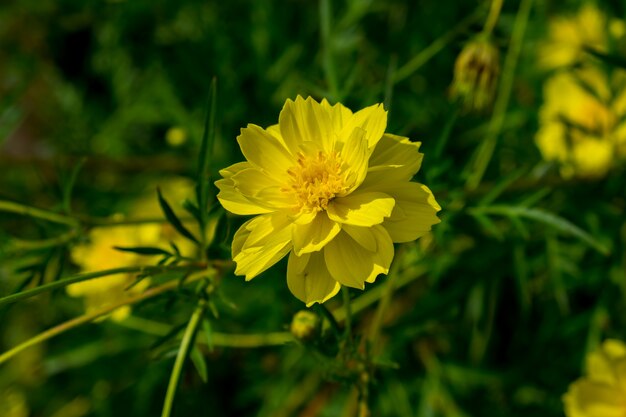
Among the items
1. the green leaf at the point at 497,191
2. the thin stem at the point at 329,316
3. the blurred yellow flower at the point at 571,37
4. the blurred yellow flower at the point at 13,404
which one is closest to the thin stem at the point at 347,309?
the thin stem at the point at 329,316

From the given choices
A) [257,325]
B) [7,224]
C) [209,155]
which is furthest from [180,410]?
[209,155]

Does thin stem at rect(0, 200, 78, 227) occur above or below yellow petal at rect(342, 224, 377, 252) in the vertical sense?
above

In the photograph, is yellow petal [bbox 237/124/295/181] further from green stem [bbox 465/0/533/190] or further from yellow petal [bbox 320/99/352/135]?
green stem [bbox 465/0/533/190]

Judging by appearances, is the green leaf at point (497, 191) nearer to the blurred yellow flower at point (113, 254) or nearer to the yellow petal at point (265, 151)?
the yellow petal at point (265, 151)

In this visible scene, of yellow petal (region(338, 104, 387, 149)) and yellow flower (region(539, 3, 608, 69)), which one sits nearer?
yellow petal (region(338, 104, 387, 149))

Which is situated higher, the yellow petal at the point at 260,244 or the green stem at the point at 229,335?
the green stem at the point at 229,335

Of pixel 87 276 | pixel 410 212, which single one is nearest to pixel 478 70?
pixel 410 212

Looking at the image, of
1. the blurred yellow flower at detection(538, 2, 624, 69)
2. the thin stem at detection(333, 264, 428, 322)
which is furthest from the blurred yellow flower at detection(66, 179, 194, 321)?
the blurred yellow flower at detection(538, 2, 624, 69)
